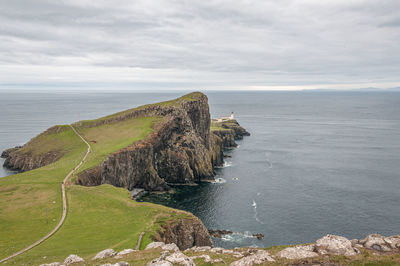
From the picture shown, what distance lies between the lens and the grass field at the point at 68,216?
40719 mm

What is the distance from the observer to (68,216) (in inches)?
2061

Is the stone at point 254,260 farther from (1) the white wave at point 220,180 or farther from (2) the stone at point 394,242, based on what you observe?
(1) the white wave at point 220,180

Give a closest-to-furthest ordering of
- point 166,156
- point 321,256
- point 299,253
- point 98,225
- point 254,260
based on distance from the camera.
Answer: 1. point 321,256
2. point 254,260
3. point 299,253
4. point 98,225
5. point 166,156

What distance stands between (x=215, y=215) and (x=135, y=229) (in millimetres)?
33232

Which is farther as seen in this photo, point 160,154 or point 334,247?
point 160,154

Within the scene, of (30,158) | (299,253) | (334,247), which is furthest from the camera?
(30,158)

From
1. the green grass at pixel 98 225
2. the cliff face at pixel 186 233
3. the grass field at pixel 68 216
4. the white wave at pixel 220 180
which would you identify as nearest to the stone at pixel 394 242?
the green grass at pixel 98 225

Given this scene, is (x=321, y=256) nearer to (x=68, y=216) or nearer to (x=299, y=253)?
(x=299, y=253)

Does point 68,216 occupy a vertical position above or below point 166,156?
below

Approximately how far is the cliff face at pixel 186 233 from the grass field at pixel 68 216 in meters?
2.43

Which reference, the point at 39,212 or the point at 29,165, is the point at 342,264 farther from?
the point at 29,165

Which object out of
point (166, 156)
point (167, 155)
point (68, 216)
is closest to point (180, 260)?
point (68, 216)

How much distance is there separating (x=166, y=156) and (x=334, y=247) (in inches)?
3363

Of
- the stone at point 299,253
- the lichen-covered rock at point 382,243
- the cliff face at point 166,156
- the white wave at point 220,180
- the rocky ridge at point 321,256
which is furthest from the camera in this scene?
the white wave at point 220,180
